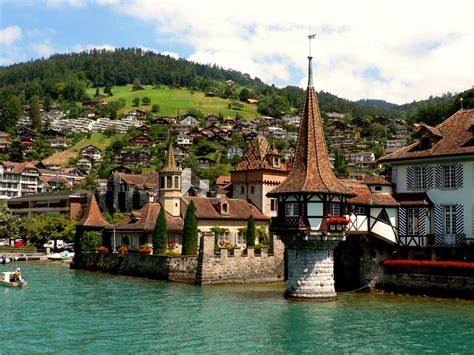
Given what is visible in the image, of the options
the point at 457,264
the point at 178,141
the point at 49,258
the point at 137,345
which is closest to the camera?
the point at 137,345

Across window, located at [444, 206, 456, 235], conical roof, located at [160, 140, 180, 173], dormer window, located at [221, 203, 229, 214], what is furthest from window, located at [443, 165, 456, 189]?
conical roof, located at [160, 140, 180, 173]

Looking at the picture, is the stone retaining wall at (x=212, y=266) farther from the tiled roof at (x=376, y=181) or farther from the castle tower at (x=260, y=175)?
the castle tower at (x=260, y=175)

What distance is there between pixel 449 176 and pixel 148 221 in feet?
96.3

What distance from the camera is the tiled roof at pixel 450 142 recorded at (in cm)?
4287

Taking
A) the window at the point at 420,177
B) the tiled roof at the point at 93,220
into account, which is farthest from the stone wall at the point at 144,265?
the window at the point at 420,177

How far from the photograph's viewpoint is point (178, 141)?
181875 millimetres

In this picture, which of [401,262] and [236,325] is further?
[401,262]

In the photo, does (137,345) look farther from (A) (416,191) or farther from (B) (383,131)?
(B) (383,131)

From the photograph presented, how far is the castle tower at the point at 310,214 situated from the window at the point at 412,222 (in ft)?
19.9

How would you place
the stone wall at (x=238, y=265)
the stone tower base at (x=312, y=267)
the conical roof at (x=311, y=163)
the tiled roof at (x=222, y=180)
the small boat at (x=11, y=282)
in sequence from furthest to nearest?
the tiled roof at (x=222, y=180) → the stone wall at (x=238, y=265) → the small boat at (x=11, y=282) → the conical roof at (x=311, y=163) → the stone tower base at (x=312, y=267)

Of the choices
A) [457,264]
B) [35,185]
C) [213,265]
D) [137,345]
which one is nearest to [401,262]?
[457,264]

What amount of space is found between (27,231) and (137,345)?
71.2 meters

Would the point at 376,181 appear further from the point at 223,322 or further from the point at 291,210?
the point at 223,322

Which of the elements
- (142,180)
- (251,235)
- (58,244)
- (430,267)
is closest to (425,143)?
(430,267)
